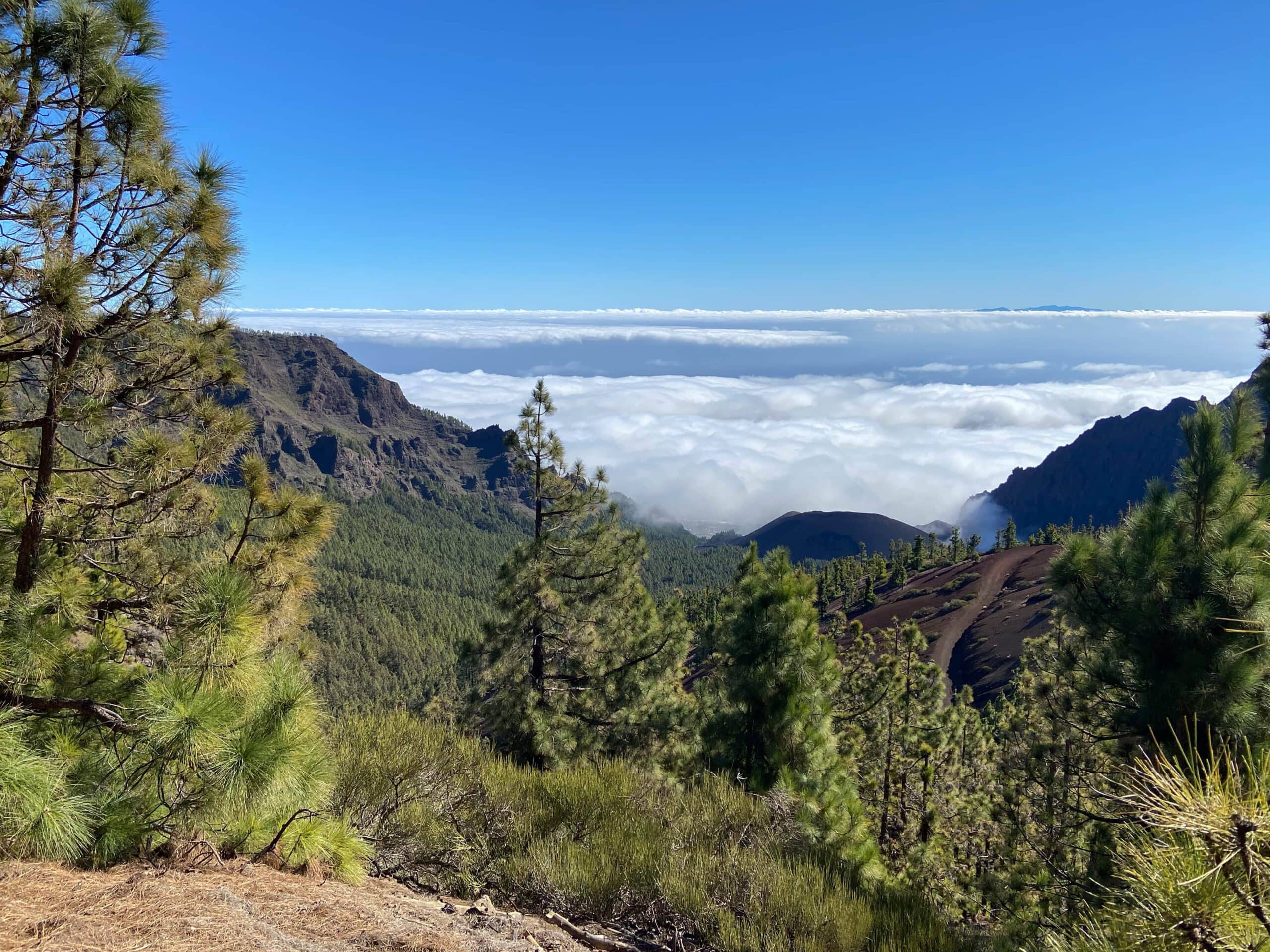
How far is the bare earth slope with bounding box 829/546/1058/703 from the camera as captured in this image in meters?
73.3

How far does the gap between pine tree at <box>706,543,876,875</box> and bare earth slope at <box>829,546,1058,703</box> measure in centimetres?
5981

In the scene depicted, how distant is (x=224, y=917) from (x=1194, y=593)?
8357 mm

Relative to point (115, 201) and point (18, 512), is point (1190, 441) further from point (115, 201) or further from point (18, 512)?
point (18, 512)

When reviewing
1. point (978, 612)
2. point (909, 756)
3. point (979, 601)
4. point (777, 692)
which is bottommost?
point (978, 612)

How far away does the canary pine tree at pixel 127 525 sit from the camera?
4.23 metres

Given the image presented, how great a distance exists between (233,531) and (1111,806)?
→ 11.4 m

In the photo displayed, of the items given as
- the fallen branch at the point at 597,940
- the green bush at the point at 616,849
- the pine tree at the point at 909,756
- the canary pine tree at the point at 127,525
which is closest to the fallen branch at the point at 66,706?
the canary pine tree at the point at 127,525

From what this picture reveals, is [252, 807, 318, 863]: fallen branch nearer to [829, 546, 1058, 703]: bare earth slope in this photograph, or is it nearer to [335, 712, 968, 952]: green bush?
[335, 712, 968, 952]: green bush

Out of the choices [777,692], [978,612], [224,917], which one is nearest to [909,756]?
[777,692]

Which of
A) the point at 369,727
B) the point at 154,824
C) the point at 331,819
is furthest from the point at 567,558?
the point at 154,824

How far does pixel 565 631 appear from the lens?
48.8ft

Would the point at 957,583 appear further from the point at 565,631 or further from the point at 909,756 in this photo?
the point at 565,631

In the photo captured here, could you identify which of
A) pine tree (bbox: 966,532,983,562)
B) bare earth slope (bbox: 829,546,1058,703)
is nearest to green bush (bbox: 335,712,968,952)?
bare earth slope (bbox: 829,546,1058,703)

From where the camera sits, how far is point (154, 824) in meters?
4.33
